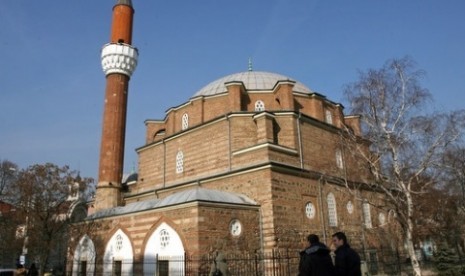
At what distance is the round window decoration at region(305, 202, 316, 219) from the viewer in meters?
15.4

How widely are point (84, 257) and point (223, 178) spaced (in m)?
7.35

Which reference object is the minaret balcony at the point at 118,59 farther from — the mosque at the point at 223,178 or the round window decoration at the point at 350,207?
the round window decoration at the point at 350,207

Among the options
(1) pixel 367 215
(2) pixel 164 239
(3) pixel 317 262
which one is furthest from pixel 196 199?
(1) pixel 367 215

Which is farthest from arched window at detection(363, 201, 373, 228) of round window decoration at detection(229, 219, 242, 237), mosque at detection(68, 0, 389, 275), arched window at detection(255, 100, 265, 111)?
round window decoration at detection(229, 219, 242, 237)

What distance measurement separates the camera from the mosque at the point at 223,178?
1357 cm

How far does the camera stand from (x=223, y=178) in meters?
16.1

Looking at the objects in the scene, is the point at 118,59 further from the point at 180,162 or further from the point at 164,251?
the point at 164,251

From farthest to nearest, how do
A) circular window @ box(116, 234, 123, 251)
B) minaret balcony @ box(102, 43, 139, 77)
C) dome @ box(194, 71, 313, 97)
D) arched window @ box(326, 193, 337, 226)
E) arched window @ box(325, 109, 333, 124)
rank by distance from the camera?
minaret balcony @ box(102, 43, 139, 77) → dome @ box(194, 71, 313, 97) → arched window @ box(325, 109, 333, 124) → arched window @ box(326, 193, 337, 226) → circular window @ box(116, 234, 123, 251)

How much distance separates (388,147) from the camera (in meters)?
12.9

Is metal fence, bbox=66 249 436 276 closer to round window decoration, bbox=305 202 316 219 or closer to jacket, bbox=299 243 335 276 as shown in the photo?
round window decoration, bbox=305 202 316 219

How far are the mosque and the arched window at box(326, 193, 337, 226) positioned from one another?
1.7 inches

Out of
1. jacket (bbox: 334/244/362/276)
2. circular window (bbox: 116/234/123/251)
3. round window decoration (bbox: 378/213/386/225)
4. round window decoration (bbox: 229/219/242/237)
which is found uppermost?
round window decoration (bbox: 378/213/386/225)

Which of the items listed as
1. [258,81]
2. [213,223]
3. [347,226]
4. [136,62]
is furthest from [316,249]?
[136,62]

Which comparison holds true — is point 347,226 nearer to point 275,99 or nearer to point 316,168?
point 316,168
